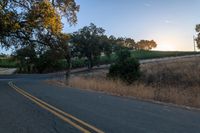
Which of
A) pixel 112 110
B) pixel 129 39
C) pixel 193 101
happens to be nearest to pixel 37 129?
pixel 112 110

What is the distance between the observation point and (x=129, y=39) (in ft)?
589

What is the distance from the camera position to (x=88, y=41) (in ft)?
270

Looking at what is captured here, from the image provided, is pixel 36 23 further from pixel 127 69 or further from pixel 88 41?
pixel 88 41

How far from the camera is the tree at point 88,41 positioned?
8256 cm

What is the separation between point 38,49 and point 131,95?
1929 centimetres

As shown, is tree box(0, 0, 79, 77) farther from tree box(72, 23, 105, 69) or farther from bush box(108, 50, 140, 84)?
tree box(72, 23, 105, 69)

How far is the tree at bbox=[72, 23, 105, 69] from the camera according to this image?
82.6 m

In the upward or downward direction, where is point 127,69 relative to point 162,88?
upward

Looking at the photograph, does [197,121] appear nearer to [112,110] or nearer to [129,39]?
[112,110]

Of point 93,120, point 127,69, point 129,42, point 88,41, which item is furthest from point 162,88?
point 129,42

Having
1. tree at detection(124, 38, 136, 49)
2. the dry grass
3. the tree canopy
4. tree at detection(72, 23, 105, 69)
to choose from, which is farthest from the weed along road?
tree at detection(124, 38, 136, 49)

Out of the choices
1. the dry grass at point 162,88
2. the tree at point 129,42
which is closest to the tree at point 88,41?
the dry grass at point 162,88

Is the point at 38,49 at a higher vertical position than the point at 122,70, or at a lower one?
higher

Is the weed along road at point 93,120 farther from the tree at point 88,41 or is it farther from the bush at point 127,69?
the tree at point 88,41
